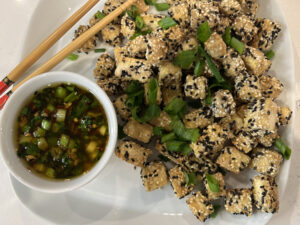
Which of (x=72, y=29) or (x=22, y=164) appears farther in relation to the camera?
(x=72, y=29)

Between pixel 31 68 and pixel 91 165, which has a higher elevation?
pixel 31 68

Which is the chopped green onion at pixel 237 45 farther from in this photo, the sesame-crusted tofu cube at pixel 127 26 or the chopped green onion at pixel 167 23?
the sesame-crusted tofu cube at pixel 127 26

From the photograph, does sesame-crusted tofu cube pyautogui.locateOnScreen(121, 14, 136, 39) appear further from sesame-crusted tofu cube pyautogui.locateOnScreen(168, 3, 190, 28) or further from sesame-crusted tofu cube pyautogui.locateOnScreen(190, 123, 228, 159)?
sesame-crusted tofu cube pyautogui.locateOnScreen(190, 123, 228, 159)

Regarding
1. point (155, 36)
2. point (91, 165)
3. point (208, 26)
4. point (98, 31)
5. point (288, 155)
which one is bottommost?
point (288, 155)

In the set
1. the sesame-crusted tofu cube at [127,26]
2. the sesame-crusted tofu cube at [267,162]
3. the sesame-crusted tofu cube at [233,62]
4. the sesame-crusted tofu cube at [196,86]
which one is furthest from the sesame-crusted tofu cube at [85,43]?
the sesame-crusted tofu cube at [267,162]

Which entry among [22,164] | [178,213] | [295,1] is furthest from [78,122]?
[295,1]

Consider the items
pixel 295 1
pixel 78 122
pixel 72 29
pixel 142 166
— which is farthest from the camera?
pixel 295 1

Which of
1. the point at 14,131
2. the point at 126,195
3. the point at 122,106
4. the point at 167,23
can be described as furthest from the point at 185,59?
the point at 14,131

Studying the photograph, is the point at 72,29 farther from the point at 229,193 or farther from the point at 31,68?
the point at 229,193
